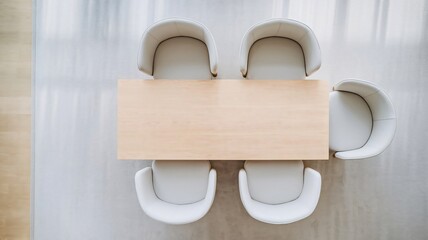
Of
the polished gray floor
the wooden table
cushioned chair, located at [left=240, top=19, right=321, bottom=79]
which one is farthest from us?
the polished gray floor

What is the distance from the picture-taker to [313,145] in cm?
169

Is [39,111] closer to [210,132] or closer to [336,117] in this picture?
[210,132]

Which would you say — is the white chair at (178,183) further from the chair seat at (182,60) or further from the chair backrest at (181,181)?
the chair seat at (182,60)

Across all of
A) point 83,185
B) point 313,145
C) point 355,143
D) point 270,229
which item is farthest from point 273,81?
point 83,185

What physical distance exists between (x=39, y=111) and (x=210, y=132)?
1.58 m

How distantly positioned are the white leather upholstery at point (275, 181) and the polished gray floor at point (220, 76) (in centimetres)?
30

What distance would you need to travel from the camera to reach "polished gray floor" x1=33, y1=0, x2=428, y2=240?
2115mm

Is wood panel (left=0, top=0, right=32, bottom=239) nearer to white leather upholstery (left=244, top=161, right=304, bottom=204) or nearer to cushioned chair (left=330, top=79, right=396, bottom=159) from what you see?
white leather upholstery (left=244, top=161, right=304, bottom=204)

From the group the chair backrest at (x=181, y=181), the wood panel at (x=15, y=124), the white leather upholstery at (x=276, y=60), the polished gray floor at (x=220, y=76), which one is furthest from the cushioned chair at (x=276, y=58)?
the wood panel at (x=15, y=124)

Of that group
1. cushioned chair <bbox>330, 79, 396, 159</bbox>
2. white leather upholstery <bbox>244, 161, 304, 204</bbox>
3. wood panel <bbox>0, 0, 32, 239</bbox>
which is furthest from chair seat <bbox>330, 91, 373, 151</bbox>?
wood panel <bbox>0, 0, 32, 239</bbox>

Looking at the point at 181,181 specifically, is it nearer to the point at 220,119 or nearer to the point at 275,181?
the point at 220,119

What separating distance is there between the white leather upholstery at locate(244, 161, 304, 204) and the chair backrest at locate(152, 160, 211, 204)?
364mm

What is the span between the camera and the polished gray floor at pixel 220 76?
2.12 metres

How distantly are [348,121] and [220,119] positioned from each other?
997 mm
